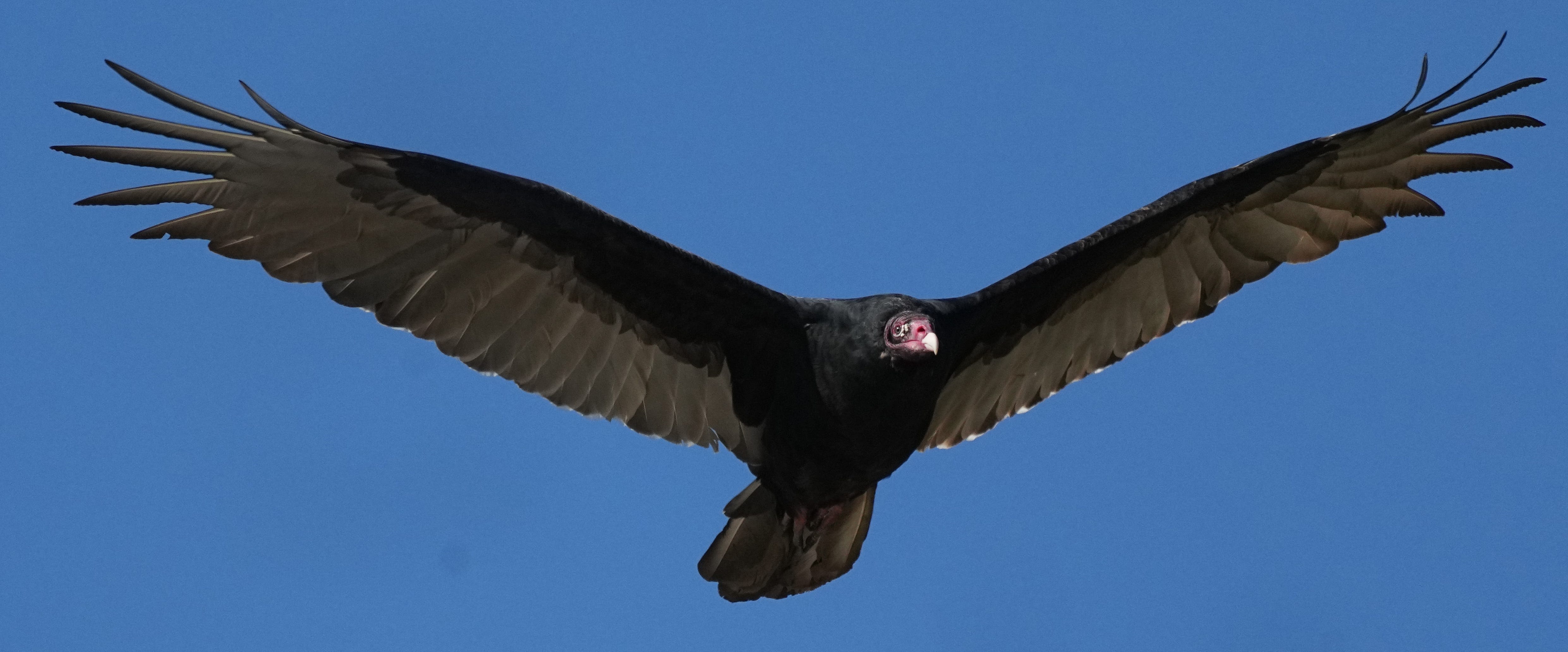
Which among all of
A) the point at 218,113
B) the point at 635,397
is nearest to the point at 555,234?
the point at 635,397

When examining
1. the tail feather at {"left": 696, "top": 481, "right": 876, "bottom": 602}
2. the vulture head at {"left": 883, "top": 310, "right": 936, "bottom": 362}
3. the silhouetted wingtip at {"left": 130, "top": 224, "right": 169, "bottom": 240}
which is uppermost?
the silhouetted wingtip at {"left": 130, "top": 224, "right": 169, "bottom": 240}

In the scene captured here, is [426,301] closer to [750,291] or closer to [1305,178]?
[750,291]

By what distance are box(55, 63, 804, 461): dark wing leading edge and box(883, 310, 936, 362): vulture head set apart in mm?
645

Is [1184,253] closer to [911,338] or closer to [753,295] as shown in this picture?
[911,338]

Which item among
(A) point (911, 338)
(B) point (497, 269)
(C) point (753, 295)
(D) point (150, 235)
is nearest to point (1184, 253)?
(A) point (911, 338)

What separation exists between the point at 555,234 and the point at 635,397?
106 centimetres

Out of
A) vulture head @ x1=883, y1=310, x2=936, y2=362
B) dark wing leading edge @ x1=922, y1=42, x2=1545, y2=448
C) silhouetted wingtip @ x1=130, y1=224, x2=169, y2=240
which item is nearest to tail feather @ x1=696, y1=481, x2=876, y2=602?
dark wing leading edge @ x1=922, y1=42, x2=1545, y2=448

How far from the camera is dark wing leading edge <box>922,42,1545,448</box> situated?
24.6ft

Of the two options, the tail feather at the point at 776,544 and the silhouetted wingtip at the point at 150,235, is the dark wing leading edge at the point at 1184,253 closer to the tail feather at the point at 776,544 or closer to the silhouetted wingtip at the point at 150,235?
the tail feather at the point at 776,544

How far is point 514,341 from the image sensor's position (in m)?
7.18

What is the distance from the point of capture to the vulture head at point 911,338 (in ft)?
20.6

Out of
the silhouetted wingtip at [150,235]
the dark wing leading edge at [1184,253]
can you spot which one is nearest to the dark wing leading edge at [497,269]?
the silhouetted wingtip at [150,235]

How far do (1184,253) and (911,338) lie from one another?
237 cm

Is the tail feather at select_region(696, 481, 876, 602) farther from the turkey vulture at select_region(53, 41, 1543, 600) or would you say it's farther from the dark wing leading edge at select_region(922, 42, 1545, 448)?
the dark wing leading edge at select_region(922, 42, 1545, 448)
